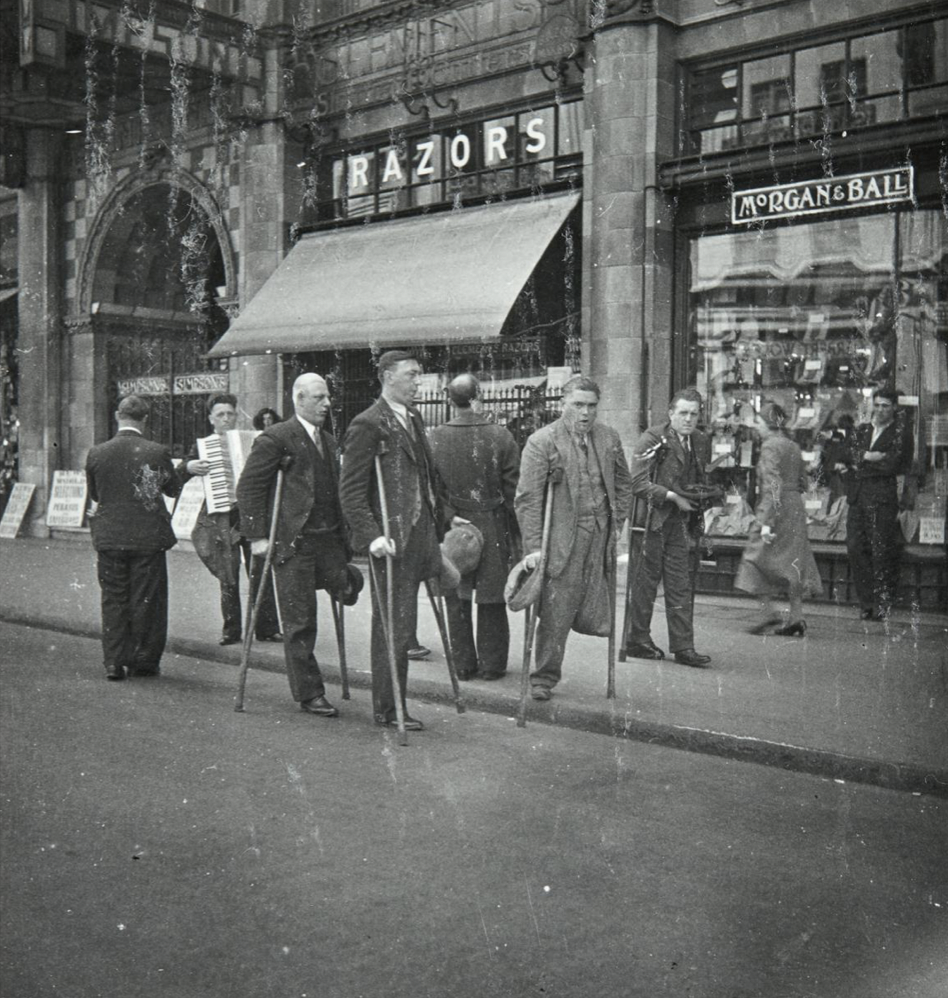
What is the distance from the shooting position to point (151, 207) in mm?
18250

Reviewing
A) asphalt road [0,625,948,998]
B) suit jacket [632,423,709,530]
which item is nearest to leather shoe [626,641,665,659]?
suit jacket [632,423,709,530]

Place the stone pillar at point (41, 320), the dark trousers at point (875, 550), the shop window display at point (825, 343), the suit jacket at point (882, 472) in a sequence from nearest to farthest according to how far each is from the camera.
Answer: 1. the suit jacket at point (882, 472)
2. the dark trousers at point (875, 550)
3. the shop window display at point (825, 343)
4. the stone pillar at point (41, 320)

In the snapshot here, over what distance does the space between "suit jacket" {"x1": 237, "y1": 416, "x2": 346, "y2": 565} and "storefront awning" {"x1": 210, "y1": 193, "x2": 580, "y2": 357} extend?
550 centimetres

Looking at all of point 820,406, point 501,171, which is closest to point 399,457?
point 820,406

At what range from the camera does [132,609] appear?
833 centimetres

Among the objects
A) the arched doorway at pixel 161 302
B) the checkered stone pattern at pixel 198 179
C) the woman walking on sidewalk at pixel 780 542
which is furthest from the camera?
the arched doorway at pixel 161 302

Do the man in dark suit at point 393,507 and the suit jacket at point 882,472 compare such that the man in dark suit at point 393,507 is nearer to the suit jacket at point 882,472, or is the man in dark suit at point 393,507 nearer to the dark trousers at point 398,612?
the dark trousers at point 398,612

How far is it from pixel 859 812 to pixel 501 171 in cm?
1021

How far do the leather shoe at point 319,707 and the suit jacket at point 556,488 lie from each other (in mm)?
1487

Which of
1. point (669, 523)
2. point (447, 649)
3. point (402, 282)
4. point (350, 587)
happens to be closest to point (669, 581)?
point (669, 523)

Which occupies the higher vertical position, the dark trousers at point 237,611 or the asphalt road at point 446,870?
the dark trousers at point 237,611

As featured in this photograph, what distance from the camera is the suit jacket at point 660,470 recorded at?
8414mm

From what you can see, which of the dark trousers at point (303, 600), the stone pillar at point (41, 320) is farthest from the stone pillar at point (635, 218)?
the stone pillar at point (41, 320)

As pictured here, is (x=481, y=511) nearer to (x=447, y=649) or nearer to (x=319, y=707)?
(x=447, y=649)
